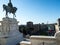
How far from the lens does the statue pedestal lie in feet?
37.9

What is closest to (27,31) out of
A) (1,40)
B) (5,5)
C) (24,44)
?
(5,5)

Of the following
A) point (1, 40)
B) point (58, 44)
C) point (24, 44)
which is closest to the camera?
point (58, 44)

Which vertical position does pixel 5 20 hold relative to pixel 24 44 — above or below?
above

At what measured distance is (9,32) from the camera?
41.3ft

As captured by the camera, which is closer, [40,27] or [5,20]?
[5,20]

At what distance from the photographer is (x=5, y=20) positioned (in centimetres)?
1289

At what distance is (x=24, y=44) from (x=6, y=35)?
7.92m

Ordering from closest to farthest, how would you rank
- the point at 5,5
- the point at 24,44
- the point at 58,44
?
the point at 58,44 < the point at 24,44 < the point at 5,5

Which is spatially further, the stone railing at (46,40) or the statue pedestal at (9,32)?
the statue pedestal at (9,32)

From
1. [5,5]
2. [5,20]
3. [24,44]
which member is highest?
[5,5]

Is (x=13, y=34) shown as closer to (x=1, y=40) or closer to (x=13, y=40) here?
(x=13, y=40)

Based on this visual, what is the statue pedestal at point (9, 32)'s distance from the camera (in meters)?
11.5

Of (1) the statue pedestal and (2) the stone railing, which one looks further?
(1) the statue pedestal

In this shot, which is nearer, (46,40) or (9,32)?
(46,40)
